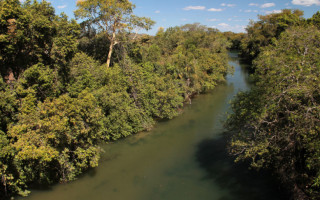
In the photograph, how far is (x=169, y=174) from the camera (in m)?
14.6

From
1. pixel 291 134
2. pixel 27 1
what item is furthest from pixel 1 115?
pixel 291 134

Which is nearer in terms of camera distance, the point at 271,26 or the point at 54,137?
the point at 54,137

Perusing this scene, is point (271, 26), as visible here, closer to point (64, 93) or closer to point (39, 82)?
point (64, 93)

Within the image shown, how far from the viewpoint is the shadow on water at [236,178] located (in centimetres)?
1247

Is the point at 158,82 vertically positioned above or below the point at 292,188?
above

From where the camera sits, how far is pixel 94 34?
26016 mm

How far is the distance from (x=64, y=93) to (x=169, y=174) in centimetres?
988

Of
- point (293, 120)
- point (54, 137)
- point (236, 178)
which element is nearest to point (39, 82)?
point (54, 137)

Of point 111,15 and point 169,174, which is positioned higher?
point 111,15

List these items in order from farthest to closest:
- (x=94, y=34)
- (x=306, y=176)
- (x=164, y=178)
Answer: (x=94, y=34), (x=164, y=178), (x=306, y=176)

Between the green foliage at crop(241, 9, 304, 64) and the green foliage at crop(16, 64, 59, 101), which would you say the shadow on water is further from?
the green foliage at crop(241, 9, 304, 64)

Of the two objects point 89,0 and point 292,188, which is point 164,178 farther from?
point 89,0

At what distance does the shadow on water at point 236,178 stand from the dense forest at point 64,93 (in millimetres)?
6597

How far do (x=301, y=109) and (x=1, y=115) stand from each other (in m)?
15.1
